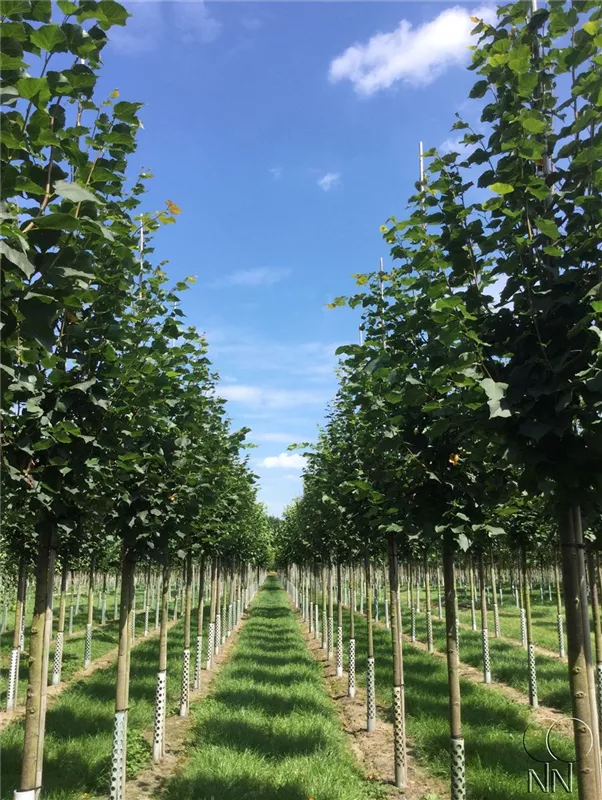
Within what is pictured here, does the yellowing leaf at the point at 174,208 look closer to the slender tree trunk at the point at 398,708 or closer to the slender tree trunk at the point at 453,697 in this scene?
the slender tree trunk at the point at 453,697

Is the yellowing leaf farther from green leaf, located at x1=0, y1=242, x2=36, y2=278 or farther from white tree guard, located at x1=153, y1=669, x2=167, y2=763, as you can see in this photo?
white tree guard, located at x1=153, y1=669, x2=167, y2=763

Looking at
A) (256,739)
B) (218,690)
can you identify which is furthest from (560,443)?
(218,690)

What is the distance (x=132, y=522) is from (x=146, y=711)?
5654mm

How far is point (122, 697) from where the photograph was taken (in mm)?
6527

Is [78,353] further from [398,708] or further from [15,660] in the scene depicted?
[15,660]

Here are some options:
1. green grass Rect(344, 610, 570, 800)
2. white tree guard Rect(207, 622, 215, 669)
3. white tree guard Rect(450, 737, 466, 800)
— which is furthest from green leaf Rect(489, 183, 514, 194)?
white tree guard Rect(207, 622, 215, 669)

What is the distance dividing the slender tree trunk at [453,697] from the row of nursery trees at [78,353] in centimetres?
308

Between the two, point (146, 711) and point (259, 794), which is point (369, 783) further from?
point (146, 711)

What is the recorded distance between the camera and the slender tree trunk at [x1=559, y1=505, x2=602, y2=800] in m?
2.93

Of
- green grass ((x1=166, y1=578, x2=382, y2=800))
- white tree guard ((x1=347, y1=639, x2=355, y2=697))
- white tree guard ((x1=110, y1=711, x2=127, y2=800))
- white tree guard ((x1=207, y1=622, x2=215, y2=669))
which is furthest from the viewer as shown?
white tree guard ((x1=207, y1=622, x2=215, y2=669))

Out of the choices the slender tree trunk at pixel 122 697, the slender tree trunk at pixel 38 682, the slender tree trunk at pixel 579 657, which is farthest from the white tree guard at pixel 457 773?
the slender tree trunk at pixel 38 682

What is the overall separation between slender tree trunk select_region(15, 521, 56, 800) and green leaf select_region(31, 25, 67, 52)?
135 inches

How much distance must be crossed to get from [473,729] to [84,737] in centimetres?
595

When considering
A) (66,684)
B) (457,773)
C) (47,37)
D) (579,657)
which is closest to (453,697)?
(457,773)
